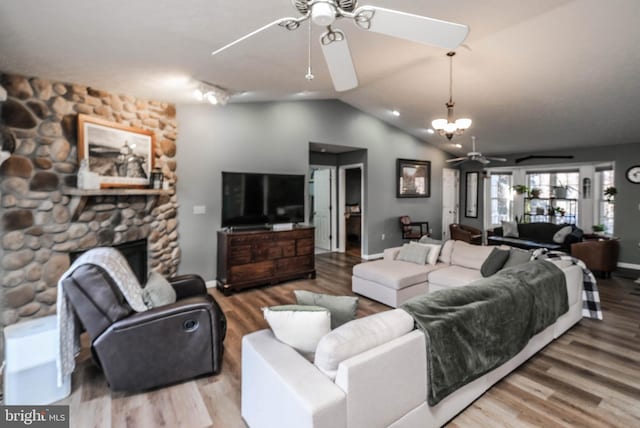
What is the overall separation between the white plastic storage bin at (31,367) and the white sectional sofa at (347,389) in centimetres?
135

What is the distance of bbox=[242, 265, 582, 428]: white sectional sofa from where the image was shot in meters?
1.29

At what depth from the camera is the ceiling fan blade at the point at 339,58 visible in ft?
5.63

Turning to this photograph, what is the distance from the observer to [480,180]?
823 cm

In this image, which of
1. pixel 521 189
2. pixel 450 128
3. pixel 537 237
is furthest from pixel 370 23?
pixel 521 189

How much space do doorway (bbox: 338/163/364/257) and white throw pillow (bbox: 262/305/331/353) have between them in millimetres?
5288

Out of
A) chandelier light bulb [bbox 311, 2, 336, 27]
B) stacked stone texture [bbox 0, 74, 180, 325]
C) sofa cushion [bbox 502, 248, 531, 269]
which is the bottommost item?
sofa cushion [bbox 502, 248, 531, 269]

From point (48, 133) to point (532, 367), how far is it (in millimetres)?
4755

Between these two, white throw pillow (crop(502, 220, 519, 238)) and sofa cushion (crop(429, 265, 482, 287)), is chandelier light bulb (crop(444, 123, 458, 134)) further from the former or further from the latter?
white throw pillow (crop(502, 220, 519, 238))

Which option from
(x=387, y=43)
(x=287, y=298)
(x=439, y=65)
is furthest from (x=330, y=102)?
(x=287, y=298)

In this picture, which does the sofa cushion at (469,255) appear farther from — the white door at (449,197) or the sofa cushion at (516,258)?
the white door at (449,197)

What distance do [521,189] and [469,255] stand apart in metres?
4.67

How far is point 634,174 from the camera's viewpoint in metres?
5.75

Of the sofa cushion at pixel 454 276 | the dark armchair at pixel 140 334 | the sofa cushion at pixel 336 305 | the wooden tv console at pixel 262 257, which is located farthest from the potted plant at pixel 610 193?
the dark armchair at pixel 140 334

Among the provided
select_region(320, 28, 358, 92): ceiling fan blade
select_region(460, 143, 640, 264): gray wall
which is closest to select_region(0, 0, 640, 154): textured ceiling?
select_region(460, 143, 640, 264): gray wall
